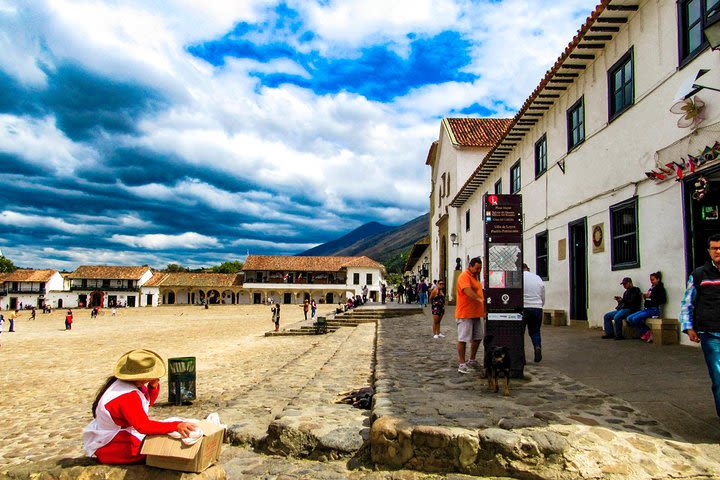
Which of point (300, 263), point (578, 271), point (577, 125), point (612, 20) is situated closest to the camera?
point (612, 20)

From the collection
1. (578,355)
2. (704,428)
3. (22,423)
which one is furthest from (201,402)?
(704,428)

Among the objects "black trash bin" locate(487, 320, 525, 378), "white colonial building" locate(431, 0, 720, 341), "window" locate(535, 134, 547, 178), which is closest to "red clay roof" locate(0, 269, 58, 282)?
"white colonial building" locate(431, 0, 720, 341)

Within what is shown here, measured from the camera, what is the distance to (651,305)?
311 inches

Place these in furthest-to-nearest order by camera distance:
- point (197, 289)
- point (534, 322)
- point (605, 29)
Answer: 1. point (197, 289)
2. point (605, 29)
3. point (534, 322)

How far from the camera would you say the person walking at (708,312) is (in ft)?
12.9

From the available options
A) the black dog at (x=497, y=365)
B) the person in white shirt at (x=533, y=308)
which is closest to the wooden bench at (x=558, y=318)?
the person in white shirt at (x=533, y=308)

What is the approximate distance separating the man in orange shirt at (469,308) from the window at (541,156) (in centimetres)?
784

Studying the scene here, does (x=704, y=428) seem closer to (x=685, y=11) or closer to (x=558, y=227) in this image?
(x=685, y=11)

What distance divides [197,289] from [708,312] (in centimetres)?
7425

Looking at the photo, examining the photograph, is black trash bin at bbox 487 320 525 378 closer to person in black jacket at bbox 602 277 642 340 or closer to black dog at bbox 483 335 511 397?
black dog at bbox 483 335 511 397

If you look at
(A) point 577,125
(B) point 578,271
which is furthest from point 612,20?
(B) point 578,271

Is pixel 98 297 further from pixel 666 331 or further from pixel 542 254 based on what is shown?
pixel 666 331

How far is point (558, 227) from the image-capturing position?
1244 centimetres

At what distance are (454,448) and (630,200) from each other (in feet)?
22.3
